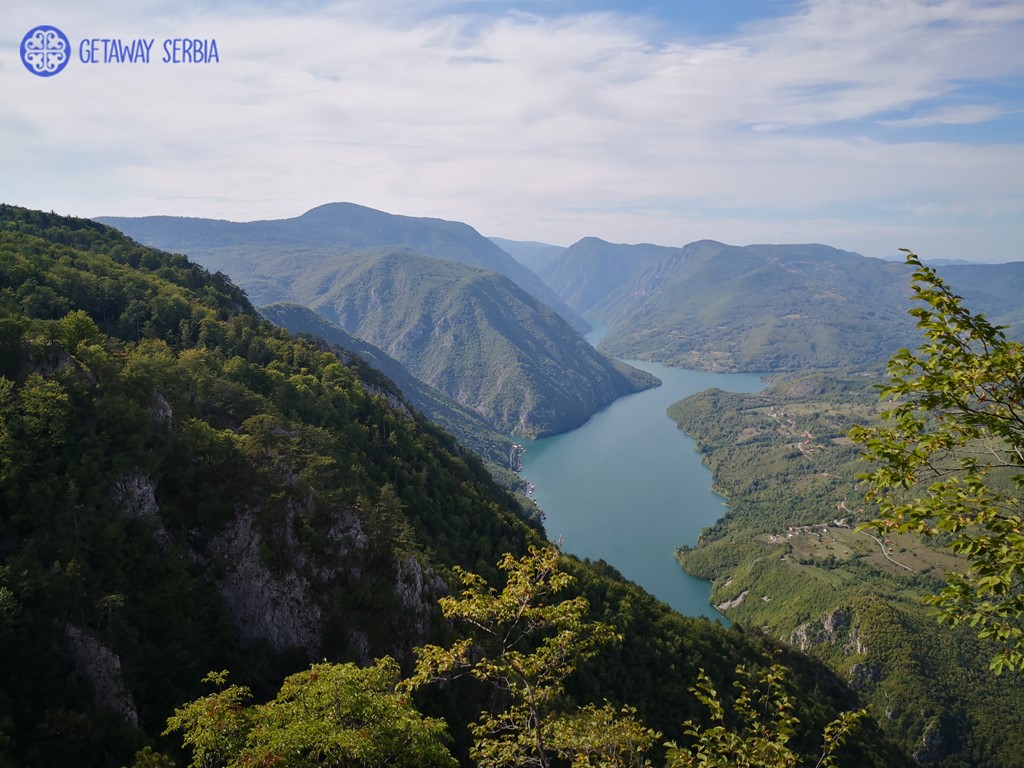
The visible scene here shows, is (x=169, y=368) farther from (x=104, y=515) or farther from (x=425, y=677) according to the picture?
(x=425, y=677)

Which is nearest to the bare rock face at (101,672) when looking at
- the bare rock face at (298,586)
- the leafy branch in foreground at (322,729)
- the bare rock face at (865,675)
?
the bare rock face at (298,586)

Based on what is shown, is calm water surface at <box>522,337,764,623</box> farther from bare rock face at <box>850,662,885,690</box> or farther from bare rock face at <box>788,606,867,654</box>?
bare rock face at <box>850,662,885,690</box>

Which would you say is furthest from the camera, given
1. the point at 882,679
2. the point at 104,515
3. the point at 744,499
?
the point at 744,499

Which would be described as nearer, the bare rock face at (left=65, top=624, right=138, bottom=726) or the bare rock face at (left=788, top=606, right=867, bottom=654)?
the bare rock face at (left=65, top=624, right=138, bottom=726)

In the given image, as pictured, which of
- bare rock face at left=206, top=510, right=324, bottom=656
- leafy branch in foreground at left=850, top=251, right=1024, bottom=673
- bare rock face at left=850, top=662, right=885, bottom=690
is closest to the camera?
leafy branch in foreground at left=850, top=251, right=1024, bottom=673

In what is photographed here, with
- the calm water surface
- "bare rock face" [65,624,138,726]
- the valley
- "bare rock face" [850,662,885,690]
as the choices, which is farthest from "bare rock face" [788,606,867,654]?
"bare rock face" [65,624,138,726]

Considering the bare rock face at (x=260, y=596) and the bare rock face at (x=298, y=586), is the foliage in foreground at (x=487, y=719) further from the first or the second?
the bare rock face at (x=298, y=586)

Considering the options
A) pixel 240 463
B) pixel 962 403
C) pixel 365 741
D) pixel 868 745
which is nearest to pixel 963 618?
pixel 962 403
